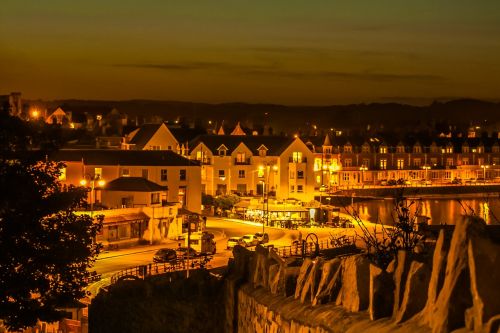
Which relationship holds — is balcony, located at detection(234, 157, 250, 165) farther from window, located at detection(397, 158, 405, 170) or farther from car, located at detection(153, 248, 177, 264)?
window, located at detection(397, 158, 405, 170)

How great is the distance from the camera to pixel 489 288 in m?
6.76

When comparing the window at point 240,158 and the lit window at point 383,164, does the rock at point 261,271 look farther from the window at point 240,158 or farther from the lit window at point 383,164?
the lit window at point 383,164

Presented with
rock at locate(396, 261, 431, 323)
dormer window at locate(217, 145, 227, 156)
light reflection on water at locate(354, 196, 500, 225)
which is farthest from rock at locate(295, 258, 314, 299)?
light reflection on water at locate(354, 196, 500, 225)

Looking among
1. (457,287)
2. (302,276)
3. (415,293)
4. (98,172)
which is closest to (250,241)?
(98,172)

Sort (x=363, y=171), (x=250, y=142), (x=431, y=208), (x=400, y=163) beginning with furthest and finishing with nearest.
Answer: (x=400, y=163) < (x=363, y=171) < (x=431, y=208) < (x=250, y=142)

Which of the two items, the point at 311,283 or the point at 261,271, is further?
the point at 261,271

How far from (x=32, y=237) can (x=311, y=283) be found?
759cm

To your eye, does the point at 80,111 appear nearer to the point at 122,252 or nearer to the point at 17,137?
the point at 122,252

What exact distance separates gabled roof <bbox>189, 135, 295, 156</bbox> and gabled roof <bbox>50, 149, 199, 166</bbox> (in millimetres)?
18779

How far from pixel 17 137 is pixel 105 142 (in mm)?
62507

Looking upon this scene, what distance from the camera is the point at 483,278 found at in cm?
681

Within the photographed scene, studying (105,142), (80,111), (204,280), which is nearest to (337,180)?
(80,111)

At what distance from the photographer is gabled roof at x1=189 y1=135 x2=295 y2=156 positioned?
7625 centimetres

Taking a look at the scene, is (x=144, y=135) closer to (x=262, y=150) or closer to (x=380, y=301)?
(x=262, y=150)
